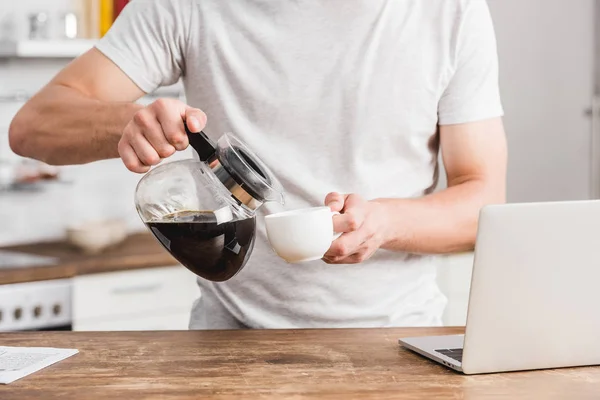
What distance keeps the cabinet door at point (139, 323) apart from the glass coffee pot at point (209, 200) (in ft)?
5.61

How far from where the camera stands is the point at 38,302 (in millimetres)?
2850

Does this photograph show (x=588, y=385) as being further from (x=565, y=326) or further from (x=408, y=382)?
(x=408, y=382)

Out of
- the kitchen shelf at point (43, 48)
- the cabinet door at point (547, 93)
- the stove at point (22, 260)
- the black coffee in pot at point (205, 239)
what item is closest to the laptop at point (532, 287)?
the black coffee in pot at point (205, 239)

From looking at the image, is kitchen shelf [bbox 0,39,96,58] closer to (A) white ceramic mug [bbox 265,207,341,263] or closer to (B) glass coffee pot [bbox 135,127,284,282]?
(B) glass coffee pot [bbox 135,127,284,282]

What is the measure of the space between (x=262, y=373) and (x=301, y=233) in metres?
0.21

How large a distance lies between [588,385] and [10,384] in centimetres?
79

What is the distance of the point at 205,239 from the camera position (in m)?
1.28

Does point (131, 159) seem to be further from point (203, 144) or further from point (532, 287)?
point (532, 287)

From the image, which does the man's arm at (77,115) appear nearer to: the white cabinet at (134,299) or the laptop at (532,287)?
the laptop at (532,287)

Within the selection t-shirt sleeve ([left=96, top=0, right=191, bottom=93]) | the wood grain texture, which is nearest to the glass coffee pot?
t-shirt sleeve ([left=96, top=0, right=191, bottom=93])

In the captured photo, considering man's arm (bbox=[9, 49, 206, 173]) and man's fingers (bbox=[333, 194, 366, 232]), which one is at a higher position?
man's arm (bbox=[9, 49, 206, 173])

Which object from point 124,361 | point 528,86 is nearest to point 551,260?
point 124,361

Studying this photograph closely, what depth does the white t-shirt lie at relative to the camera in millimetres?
1756

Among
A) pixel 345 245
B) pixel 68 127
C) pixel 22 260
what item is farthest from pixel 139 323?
pixel 345 245
